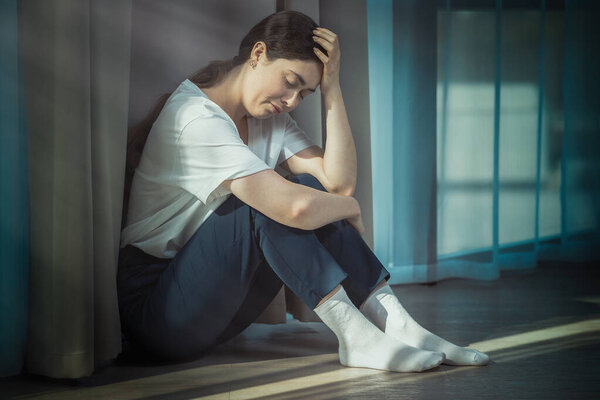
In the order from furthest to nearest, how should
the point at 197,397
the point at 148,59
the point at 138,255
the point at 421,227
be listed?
the point at 421,227
the point at 148,59
the point at 138,255
the point at 197,397

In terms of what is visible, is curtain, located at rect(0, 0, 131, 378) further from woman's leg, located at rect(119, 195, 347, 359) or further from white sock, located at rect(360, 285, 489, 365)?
white sock, located at rect(360, 285, 489, 365)

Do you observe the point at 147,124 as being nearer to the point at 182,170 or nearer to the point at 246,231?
the point at 182,170

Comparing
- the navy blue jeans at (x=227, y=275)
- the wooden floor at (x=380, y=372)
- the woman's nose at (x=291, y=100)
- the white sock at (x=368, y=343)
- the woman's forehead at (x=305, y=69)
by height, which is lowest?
the wooden floor at (x=380, y=372)

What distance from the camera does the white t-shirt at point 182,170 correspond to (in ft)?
4.31

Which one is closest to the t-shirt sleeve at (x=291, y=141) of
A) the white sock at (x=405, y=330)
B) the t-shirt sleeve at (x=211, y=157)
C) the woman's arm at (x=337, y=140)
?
the woman's arm at (x=337, y=140)

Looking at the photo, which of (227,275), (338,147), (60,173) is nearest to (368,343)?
(227,275)

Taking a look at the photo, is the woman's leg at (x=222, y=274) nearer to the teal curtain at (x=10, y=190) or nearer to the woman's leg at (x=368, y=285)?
the woman's leg at (x=368, y=285)

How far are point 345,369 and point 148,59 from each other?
0.93 metres

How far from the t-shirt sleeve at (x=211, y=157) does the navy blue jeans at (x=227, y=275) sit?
68 millimetres

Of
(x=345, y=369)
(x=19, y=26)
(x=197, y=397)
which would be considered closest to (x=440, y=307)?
(x=345, y=369)

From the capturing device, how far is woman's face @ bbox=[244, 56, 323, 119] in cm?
142

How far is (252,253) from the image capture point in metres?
1.32

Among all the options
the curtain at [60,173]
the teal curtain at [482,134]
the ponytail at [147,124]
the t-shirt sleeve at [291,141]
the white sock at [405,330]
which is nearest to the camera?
the curtain at [60,173]

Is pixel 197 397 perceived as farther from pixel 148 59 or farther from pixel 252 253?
pixel 148 59
